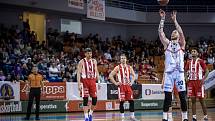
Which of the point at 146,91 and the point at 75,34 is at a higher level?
the point at 75,34

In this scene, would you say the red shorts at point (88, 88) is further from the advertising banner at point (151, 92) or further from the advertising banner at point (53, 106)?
the advertising banner at point (151, 92)

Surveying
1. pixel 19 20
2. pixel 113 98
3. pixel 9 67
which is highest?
pixel 19 20

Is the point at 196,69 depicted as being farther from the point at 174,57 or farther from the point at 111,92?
the point at 111,92

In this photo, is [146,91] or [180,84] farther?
[146,91]

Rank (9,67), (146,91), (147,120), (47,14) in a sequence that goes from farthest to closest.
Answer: (47,14), (146,91), (9,67), (147,120)

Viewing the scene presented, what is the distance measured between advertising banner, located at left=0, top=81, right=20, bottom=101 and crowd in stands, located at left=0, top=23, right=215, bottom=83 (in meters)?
0.42

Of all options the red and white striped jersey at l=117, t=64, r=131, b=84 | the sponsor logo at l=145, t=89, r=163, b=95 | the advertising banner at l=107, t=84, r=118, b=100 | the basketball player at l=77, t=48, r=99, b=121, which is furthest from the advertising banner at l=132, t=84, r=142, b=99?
the basketball player at l=77, t=48, r=99, b=121

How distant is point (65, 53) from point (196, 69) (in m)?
16.6

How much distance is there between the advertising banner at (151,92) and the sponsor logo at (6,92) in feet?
25.6

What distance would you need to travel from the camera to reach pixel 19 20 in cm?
3077

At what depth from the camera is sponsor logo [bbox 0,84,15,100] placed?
781 inches

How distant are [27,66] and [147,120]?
31.9 feet

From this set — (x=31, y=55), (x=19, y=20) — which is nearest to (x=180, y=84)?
(x=31, y=55)

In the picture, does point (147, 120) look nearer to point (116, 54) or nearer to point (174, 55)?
point (174, 55)
